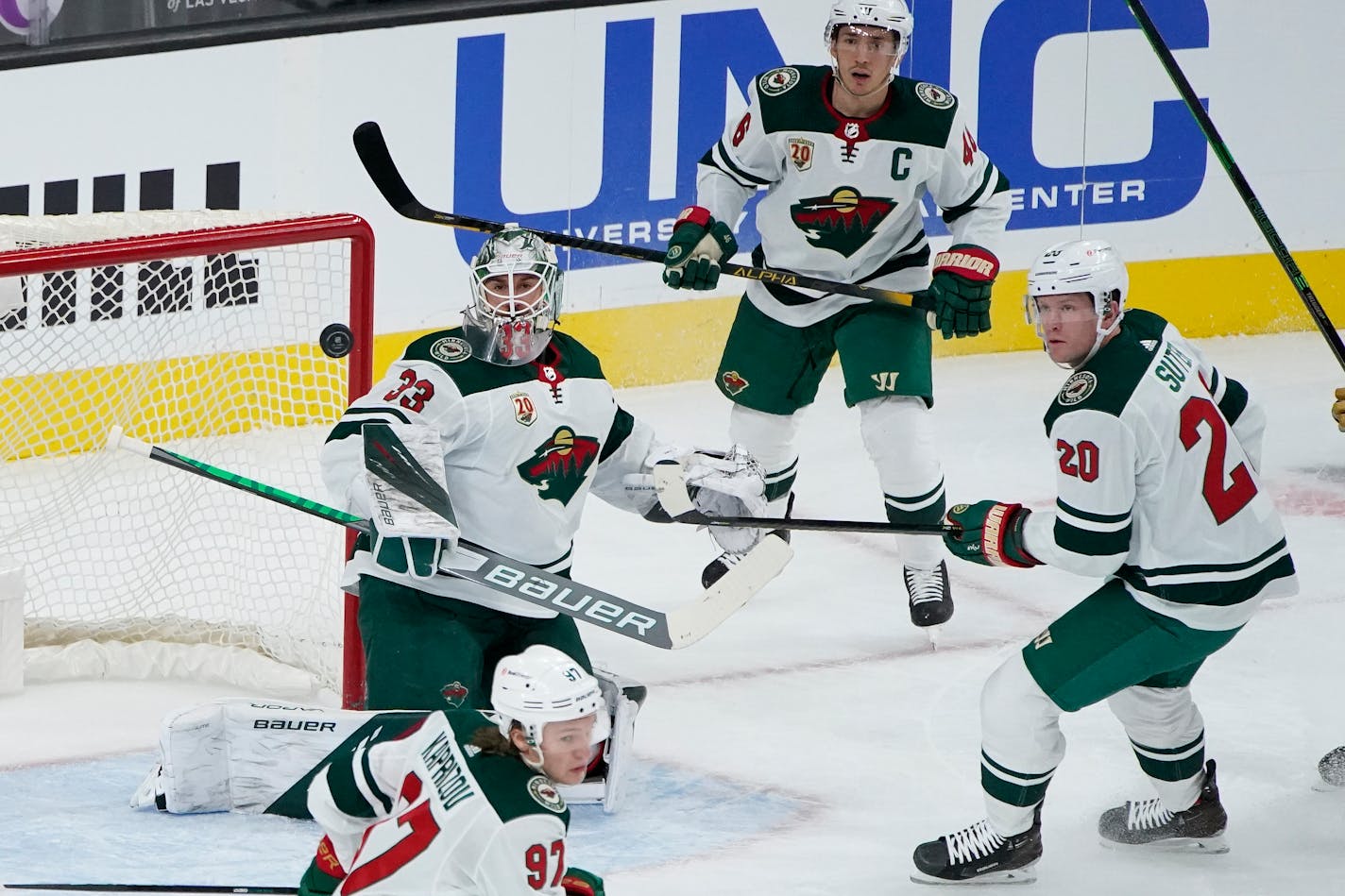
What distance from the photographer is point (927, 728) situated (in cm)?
418

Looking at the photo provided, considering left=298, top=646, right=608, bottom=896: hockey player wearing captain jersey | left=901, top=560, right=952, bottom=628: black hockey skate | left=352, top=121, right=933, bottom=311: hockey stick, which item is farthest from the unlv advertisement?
left=298, top=646, right=608, bottom=896: hockey player wearing captain jersey

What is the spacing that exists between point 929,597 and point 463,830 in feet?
7.49

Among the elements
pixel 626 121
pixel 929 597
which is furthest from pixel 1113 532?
pixel 626 121

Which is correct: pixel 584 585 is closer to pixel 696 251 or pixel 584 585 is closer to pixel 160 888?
pixel 160 888

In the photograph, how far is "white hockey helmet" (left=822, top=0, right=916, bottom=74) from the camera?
4312mm

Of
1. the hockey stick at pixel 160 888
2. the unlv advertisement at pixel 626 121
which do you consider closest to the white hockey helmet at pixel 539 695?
the hockey stick at pixel 160 888

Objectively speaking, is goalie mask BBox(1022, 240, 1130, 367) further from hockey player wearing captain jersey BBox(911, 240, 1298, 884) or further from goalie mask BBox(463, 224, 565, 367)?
goalie mask BBox(463, 224, 565, 367)

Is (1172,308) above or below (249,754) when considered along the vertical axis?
above

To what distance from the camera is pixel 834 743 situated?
4.11m

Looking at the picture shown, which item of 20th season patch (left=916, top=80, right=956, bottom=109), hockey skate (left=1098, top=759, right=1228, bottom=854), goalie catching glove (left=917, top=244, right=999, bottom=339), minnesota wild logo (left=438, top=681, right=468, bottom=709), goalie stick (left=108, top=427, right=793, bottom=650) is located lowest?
hockey skate (left=1098, top=759, right=1228, bottom=854)

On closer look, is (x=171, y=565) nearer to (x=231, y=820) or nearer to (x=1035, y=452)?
(x=231, y=820)

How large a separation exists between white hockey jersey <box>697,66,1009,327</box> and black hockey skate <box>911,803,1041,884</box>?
148 centimetres

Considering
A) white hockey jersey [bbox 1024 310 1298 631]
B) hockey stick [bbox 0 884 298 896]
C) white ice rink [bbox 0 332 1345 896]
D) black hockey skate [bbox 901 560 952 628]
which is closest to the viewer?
hockey stick [bbox 0 884 298 896]

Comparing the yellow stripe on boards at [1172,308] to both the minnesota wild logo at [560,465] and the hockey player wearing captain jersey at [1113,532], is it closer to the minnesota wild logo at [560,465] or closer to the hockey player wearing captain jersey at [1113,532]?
the minnesota wild logo at [560,465]
